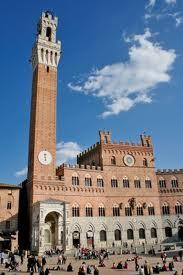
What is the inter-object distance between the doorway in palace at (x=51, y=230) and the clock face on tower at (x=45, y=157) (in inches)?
293

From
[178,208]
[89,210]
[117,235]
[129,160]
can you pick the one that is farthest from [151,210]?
[89,210]

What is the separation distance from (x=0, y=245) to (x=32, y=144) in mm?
14762

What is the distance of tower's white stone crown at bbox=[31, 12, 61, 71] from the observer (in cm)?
5234

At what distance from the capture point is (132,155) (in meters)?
54.9

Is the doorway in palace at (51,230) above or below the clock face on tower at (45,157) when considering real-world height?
below

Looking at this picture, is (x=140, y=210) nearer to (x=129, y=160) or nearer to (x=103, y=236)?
(x=103, y=236)

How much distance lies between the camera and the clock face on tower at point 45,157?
46.5 meters

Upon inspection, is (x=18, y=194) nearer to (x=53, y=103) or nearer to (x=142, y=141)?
(x=53, y=103)

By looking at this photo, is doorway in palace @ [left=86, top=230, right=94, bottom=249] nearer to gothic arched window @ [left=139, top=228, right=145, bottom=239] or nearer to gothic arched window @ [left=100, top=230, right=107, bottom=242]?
gothic arched window @ [left=100, top=230, right=107, bottom=242]

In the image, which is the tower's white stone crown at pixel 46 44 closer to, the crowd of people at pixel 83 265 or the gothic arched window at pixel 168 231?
the crowd of people at pixel 83 265

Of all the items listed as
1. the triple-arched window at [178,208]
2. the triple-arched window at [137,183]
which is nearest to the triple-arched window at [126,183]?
the triple-arched window at [137,183]

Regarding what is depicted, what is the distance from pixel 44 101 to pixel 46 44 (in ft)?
34.0

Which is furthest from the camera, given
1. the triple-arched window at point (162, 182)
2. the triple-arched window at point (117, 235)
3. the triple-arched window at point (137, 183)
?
the triple-arched window at point (162, 182)

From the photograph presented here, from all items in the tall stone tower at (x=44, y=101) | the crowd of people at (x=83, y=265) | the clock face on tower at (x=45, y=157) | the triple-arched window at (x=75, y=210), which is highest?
the tall stone tower at (x=44, y=101)
